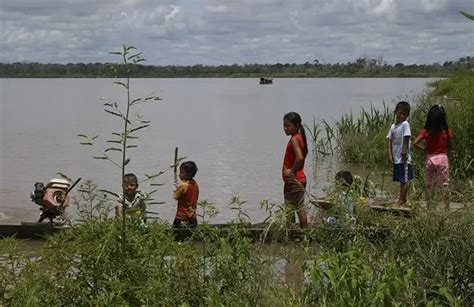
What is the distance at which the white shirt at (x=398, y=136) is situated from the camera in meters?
8.73

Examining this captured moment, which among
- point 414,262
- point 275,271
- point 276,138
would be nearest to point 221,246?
point 275,271

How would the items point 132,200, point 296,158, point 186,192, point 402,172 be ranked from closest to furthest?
point 132,200 < point 296,158 < point 186,192 < point 402,172

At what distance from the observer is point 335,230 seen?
4.84 meters

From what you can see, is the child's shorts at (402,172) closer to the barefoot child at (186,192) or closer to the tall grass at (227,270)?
the barefoot child at (186,192)

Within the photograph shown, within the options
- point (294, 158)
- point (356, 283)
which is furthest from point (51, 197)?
point (356, 283)

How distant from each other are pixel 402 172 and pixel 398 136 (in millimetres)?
481

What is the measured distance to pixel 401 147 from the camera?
350 inches

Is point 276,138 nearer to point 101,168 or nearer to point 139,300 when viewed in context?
point 101,168

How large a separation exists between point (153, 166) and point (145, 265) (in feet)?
51.0

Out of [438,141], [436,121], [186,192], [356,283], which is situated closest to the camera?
[356,283]

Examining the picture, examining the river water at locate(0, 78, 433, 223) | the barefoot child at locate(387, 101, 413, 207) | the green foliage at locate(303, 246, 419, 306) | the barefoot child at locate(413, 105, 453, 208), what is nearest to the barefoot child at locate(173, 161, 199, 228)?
the river water at locate(0, 78, 433, 223)

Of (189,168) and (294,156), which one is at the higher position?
(294,156)

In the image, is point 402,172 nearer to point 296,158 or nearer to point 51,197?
point 296,158

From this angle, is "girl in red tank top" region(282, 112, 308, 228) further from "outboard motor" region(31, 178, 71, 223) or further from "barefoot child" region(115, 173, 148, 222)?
"outboard motor" region(31, 178, 71, 223)
